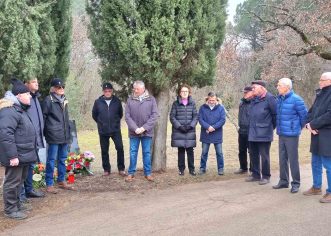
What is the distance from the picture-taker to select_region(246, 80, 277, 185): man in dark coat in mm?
7672

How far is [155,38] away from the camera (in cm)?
787

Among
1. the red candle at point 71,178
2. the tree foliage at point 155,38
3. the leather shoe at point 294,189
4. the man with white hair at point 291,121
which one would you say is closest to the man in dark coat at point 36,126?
the red candle at point 71,178

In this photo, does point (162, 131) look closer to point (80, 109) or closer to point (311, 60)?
point (80, 109)

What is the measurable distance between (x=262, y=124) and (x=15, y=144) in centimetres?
415

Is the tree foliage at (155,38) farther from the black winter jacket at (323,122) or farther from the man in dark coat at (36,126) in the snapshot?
the black winter jacket at (323,122)

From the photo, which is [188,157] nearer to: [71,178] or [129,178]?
[129,178]

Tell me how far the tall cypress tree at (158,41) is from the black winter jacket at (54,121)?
142 cm

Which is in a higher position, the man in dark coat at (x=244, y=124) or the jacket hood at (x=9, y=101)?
the jacket hood at (x=9, y=101)

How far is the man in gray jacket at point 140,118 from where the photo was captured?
7.81m

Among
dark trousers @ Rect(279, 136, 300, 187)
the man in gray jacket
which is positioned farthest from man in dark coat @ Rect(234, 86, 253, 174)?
the man in gray jacket

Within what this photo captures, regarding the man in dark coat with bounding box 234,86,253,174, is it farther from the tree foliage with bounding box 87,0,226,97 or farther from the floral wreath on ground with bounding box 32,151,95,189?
the floral wreath on ground with bounding box 32,151,95,189

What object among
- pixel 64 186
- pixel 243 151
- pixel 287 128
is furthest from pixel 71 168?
pixel 287 128

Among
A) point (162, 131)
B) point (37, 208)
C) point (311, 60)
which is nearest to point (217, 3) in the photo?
point (162, 131)

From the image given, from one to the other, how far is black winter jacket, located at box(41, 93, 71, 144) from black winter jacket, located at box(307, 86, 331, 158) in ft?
13.3
